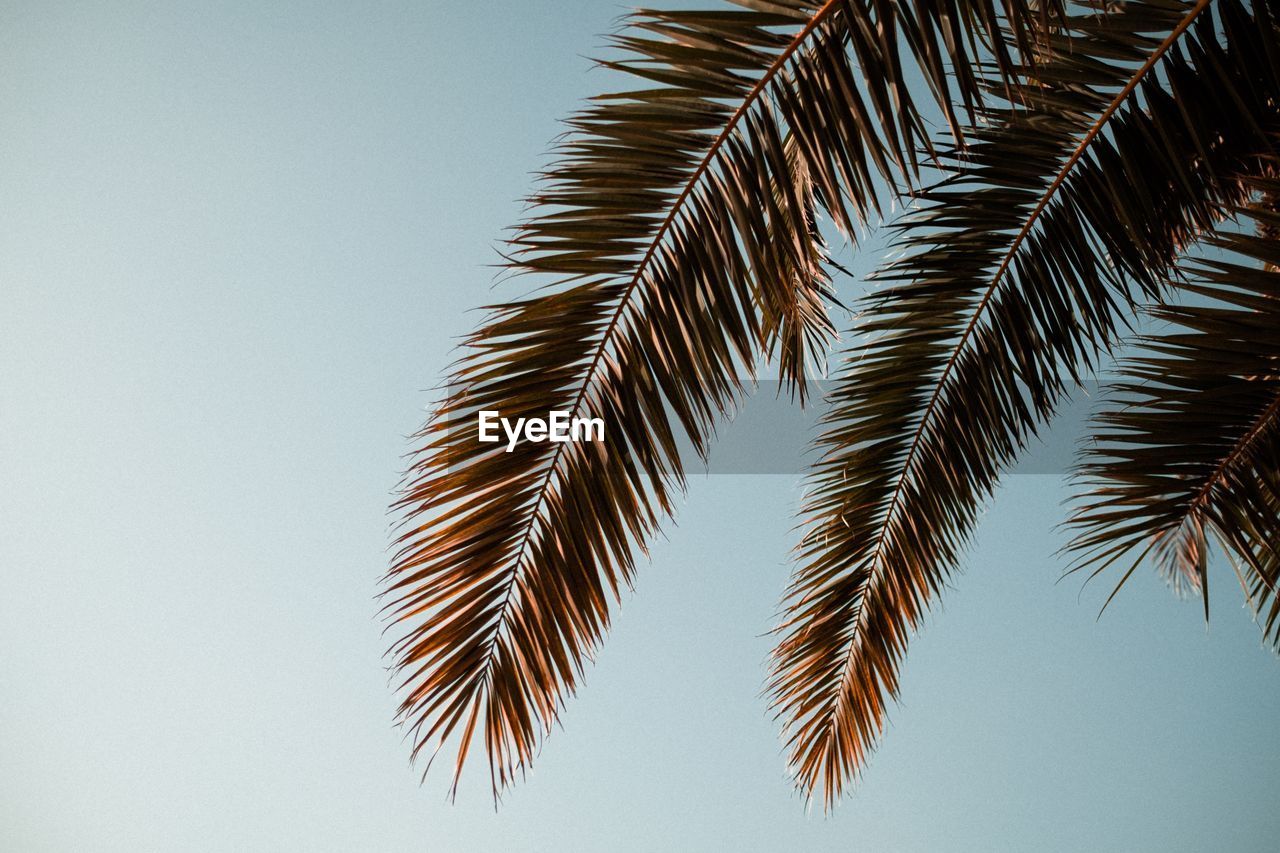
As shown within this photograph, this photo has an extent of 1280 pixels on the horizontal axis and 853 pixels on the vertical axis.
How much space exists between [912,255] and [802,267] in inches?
39.3

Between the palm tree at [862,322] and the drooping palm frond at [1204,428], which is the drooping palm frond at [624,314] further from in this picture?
the drooping palm frond at [1204,428]

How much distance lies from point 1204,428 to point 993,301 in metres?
0.72

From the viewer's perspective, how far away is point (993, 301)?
113 inches

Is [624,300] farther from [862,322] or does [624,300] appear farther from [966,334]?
[966,334]

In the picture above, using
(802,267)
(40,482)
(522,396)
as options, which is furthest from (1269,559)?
(40,482)

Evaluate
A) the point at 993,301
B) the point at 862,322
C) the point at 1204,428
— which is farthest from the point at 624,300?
the point at 1204,428

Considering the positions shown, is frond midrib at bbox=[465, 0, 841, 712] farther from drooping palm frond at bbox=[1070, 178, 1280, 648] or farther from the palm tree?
drooping palm frond at bbox=[1070, 178, 1280, 648]

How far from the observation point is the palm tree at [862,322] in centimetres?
187

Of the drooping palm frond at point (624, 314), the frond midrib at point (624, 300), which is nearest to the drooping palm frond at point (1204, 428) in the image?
the drooping palm frond at point (624, 314)

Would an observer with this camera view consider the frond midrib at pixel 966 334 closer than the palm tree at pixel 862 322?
No

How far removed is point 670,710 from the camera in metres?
21.3

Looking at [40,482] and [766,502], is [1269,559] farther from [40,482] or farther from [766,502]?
[40,482]

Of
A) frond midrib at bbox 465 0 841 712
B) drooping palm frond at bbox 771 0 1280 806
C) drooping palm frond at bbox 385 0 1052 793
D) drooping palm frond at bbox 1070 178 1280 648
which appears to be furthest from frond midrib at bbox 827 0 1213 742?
frond midrib at bbox 465 0 841 712

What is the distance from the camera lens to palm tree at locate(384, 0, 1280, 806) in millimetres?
1865
